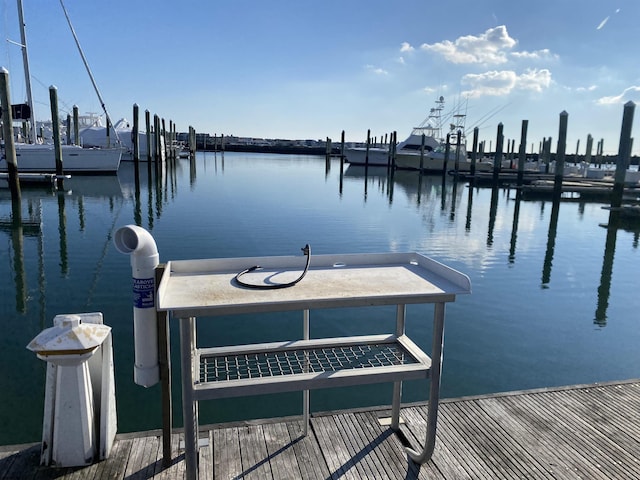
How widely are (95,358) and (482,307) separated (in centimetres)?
724

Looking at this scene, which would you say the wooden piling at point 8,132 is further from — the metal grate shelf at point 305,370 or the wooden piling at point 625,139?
the wooden piling at point 625,139

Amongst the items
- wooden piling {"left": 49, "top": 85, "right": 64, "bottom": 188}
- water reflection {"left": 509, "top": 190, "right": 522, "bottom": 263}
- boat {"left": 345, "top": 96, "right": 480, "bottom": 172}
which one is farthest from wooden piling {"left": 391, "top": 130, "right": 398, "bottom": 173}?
wooden piling {"left": 49, "top": 85, "right": 64, "bottom": 188}

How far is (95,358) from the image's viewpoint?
3.06 metres

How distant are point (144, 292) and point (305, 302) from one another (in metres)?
1.03

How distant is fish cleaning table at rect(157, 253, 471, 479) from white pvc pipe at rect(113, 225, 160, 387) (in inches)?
5.0

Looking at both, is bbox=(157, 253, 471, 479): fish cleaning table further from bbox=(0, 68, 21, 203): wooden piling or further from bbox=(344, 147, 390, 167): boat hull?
bbox=(344, 147, 390, 167): boat hull

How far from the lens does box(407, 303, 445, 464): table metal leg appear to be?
9.37ft

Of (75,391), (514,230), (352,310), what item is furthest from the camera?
(514,230)

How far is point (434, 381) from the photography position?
9.75 feet

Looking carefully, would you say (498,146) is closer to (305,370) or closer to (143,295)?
(305,370)

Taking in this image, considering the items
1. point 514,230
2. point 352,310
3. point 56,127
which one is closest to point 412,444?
point 352,310

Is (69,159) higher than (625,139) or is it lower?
lower

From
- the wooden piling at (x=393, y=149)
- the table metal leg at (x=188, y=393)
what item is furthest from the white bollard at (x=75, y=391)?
the wooden piling at (x=393, y=149)

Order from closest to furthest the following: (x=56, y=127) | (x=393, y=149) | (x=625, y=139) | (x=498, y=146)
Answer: (x=625, y=139) < (x=56, y=127) < (x=498, y=146) < (x=393, y=149)
